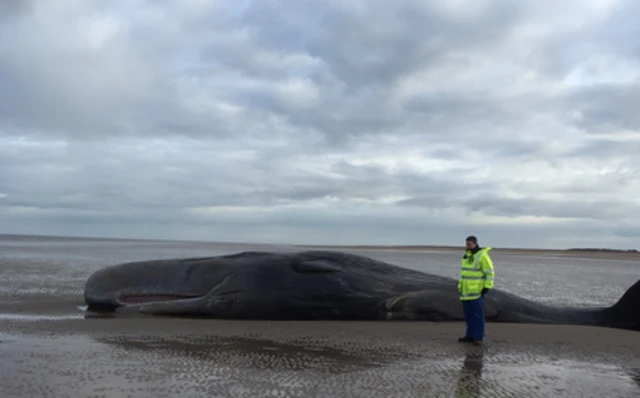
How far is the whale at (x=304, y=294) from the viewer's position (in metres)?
10.1

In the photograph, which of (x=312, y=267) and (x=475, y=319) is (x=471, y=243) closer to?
(x=475, y=319)

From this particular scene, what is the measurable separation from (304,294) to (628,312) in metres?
5.69

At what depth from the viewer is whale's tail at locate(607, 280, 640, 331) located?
9891 mm

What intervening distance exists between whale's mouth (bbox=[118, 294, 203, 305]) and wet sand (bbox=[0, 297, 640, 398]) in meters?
1.62

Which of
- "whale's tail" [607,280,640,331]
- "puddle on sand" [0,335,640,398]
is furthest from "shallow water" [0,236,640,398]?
"whale's tail" [607,280,640,331]

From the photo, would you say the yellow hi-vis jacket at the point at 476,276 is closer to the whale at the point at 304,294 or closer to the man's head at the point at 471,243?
the man's head at the point at 471,243

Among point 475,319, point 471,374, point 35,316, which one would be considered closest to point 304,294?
point 475,319

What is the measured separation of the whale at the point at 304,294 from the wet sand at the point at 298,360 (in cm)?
96

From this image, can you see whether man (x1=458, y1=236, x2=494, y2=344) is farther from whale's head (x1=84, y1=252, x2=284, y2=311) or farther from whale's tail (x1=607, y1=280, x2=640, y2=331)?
whale's head (x1=84, y1=252, x2=284, y2=311)

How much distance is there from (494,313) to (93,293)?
7.44 metres

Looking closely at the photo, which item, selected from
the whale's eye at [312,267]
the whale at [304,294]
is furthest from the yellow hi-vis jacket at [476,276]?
the whale's eye at [312,267]

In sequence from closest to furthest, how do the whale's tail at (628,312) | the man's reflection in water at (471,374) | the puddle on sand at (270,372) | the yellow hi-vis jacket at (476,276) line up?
the puddle on sand at (270,372), the man's reflection in water at (471,374), the yellow hi-vis jacket at (476,276), the whale's tail at (628,312)

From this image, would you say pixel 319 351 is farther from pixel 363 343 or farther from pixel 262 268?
pixel 262 268

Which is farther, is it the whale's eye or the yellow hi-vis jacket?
the whale's eye
